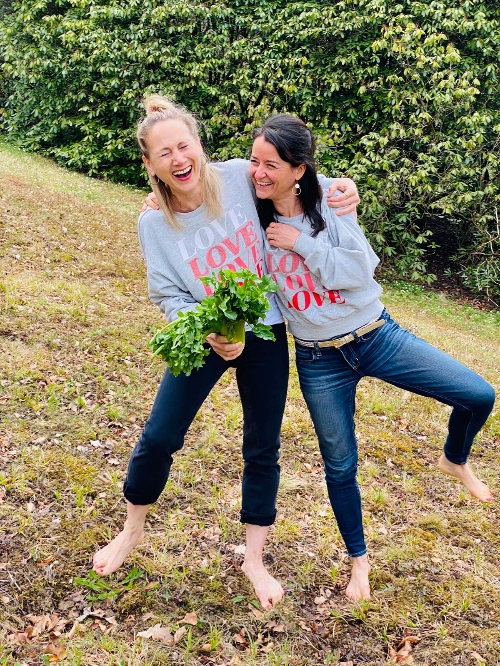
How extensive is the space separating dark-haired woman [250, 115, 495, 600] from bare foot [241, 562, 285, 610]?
0.70 metres

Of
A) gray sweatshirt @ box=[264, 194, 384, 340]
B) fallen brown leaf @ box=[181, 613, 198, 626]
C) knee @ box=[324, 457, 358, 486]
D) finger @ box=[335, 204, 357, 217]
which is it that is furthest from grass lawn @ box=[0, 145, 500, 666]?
finger @ box=[335, 204, 357, 217]

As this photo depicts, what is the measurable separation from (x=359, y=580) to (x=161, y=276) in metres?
1.75

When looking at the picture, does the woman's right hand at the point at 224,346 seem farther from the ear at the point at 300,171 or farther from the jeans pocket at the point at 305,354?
the ear at the point at 300,171

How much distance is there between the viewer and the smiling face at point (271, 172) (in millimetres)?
2334

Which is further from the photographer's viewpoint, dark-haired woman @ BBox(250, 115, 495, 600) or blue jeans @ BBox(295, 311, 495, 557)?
blue jeans @ BBox(295, 311, 495, 557)

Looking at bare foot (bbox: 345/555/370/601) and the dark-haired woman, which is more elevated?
the dark-haired woman

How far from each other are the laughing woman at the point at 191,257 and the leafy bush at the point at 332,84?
8.90 meters

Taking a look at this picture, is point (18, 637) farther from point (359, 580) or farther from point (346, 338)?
point (346, 338)

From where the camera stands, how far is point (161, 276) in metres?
2.45

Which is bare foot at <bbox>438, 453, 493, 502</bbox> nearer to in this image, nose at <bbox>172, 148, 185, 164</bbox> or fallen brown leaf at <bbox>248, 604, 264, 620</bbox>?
fallen brown leaf at <bbox>248, 604, 264, 620</bbox>

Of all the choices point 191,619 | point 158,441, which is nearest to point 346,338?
point 158,441

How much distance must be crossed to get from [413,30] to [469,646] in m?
10.4

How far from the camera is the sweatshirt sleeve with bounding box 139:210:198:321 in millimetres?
2426

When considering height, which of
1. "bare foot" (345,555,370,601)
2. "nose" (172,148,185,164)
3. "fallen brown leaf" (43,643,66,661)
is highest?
"nose" (172,148,185,164)
